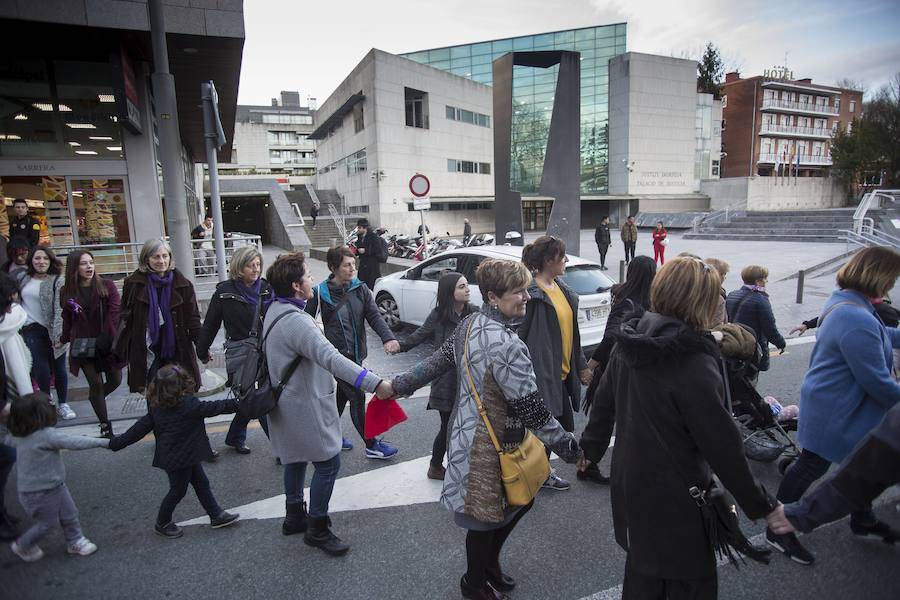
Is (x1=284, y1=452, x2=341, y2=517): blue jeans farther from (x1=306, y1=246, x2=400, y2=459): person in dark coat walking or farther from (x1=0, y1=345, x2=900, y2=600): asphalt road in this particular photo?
(x1=306, y1=246, x2=400, y2=459): person in dark coat walking

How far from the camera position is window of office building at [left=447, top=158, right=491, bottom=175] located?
42.2 meters

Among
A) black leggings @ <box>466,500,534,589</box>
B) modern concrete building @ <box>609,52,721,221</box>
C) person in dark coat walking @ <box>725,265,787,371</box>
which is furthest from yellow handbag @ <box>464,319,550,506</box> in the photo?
modern concrete building @ <box>609,52,721,221</box>

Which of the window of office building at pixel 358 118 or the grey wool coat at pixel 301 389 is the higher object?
the window of office building at pixel 358 118

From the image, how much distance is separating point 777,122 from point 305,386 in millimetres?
71211

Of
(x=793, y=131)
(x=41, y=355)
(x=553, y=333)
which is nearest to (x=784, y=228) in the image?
(x=553, y=333)

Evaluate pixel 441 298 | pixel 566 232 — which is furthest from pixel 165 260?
pixel 566 232

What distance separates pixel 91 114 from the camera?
36.5 ft

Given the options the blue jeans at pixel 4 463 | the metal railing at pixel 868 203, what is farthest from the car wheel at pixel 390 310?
the metal railing at pixel 868 203

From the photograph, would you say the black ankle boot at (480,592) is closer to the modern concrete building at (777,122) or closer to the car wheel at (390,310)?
the car wheel at (390,310)

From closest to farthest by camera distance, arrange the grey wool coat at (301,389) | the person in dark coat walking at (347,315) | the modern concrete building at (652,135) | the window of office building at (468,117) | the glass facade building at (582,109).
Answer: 1. the grey wool coat at (301,389)
2. the person in dark coat walking at (347,315)
3. the window of office building at (468,117)
4. the modern concrete building at (652,135)
5. the glass facade building at (582,109)

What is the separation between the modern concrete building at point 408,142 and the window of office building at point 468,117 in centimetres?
8

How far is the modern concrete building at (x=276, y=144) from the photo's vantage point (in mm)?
69688

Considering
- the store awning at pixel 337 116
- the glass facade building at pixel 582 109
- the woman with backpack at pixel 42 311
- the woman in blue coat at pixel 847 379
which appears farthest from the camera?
the glass facade building at pixel 582 109

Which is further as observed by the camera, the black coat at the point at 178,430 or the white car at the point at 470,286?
the white car at the point at 470,286
